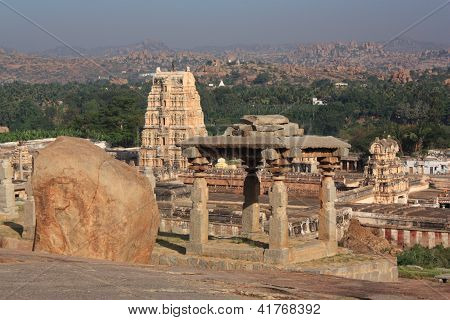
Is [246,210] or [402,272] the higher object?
[246,210]

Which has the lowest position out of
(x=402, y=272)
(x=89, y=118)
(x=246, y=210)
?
(x=402, y=272)

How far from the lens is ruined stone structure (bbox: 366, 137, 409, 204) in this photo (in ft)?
161

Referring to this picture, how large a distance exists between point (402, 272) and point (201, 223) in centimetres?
499

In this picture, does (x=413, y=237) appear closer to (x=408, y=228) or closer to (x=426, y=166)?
(x=408, y=228)

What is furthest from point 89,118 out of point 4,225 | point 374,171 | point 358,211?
point 4,225

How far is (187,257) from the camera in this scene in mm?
17688

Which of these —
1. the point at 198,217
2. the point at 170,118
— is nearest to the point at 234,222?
the point at 198,217

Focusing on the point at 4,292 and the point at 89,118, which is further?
the point at 89,118

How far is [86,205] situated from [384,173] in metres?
35.7

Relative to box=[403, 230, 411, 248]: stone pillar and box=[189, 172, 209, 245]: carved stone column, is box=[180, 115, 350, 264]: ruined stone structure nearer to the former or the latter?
box=[189, 172, 209, 245]: carved stone column

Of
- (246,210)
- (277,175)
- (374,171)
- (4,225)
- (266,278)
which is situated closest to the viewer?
(266,278)

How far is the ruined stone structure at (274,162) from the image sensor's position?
17125 mm
